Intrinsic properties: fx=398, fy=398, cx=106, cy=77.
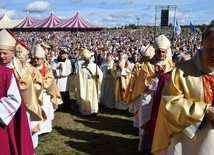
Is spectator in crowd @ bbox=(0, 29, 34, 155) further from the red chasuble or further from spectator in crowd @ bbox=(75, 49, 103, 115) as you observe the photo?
spectator in crowd @ bbox=(75, 49, 103, 115)

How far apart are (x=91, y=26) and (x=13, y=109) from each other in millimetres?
35060

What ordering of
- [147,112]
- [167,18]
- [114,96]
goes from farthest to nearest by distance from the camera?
[167,18] < [114,96] < [147,112]

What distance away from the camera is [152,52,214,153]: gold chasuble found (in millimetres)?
3486

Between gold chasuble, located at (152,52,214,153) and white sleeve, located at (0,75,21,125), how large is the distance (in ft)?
5.25

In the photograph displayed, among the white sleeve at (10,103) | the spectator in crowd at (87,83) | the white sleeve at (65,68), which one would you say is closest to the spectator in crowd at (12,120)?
the white sleeve at (10,103)

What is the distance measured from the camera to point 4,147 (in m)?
4.29

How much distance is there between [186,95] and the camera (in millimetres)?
3611

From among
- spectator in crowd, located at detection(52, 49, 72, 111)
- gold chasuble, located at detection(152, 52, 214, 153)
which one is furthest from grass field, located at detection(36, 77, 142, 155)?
gold chasuble, located at detection(152, 52, 214, 153)

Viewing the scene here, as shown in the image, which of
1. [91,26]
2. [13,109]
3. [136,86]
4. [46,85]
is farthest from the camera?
[91,26]

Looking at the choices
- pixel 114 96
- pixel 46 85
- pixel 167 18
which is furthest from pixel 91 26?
pixel 46 85

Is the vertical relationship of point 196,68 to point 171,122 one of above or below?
above

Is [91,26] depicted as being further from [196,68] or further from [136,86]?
[196,68]

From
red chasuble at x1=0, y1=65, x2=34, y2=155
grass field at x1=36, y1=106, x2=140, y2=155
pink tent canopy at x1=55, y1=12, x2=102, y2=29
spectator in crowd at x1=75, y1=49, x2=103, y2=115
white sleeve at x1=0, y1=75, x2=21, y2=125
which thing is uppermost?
pink tent canopy at x1=55, y1=12, x2=102, y2=29

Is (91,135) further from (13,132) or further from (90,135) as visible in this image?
(13,132)
